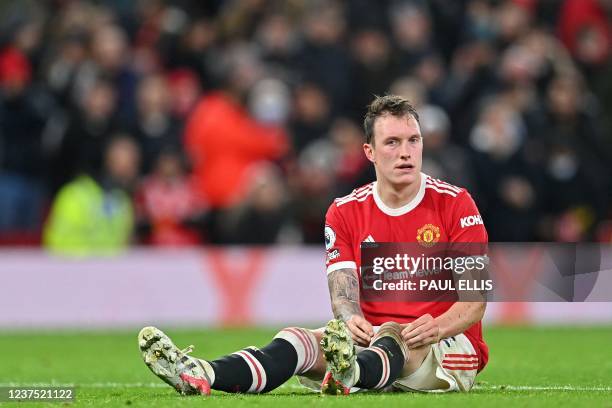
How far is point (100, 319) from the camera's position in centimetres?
1656

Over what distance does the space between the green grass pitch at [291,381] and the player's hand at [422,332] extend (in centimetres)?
31

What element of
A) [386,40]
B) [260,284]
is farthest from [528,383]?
[386,40]

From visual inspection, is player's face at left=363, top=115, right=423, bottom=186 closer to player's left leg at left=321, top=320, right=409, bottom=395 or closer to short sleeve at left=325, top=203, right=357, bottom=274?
short sleeve at left=325, top=203, right=357, bottom=274

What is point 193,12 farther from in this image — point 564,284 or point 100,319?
point 564,284

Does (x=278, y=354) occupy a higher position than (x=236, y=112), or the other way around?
(x=236, y=112)

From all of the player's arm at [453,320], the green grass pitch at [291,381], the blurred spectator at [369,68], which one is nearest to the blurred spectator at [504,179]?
the green grass pitch at [291,381]

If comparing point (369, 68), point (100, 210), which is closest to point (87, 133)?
point (100, 210)

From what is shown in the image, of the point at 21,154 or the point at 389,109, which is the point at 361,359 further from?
the point at 21,154

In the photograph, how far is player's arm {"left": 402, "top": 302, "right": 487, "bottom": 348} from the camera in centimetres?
761

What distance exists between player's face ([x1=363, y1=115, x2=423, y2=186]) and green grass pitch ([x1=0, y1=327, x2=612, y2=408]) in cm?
130

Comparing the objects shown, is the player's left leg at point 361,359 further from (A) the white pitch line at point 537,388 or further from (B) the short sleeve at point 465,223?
(A) the white pitch line at point 537,388

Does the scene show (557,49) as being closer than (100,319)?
No

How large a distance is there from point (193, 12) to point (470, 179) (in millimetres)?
4839

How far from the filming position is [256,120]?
17.1 metres
